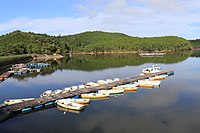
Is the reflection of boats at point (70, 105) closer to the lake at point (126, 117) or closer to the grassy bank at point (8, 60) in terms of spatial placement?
the lake at point (126, 117)

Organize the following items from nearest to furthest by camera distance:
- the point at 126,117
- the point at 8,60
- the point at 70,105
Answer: the point at 126,117
the point at 70,105
the point at 8,60

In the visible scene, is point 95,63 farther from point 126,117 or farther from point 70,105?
point 126,117

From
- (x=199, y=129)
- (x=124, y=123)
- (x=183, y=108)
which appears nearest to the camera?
(x=199, y=129)

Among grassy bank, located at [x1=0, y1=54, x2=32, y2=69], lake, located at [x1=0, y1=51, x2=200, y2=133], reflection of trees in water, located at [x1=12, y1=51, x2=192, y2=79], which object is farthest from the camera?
reflection of trees in water, located at [x1=12, y1=51, x2=192, y2=79]

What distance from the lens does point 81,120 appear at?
64.5 feet

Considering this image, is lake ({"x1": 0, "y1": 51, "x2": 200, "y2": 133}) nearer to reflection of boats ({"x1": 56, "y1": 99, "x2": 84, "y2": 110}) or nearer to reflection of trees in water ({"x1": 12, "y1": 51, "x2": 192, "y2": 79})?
reflection of boats ({"x1": 56, "y1": 99, "x2": 84, "y2": 110})

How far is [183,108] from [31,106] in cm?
1544

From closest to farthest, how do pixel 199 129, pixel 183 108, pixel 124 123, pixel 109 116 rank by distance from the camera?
1. pixel 199 129
2. pixel 124 123
3. pixel 109 116
4. pixel 183 108

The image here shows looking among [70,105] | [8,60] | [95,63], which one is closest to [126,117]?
[70,105]

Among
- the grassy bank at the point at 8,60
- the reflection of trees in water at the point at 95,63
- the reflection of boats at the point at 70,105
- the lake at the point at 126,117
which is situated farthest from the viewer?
the reflection of trees in water at the point at 95,63

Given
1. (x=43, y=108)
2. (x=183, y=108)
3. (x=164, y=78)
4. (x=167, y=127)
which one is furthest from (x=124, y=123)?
(x=164, y=78)

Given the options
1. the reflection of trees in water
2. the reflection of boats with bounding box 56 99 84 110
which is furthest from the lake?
the reflection of trees in water

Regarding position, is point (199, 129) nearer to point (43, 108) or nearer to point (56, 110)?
point (56, 110)

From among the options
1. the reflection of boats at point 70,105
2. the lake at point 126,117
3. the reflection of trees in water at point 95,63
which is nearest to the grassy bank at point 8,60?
the reflection of trees in water at point 95,63
